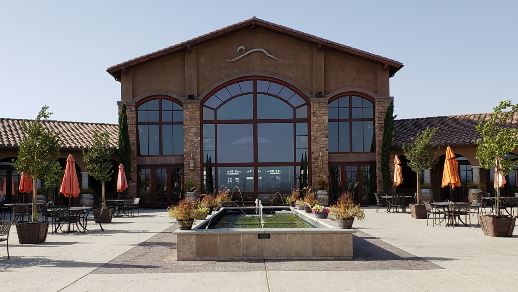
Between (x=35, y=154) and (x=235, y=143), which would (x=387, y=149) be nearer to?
(x=235, y=143)

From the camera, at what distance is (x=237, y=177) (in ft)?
85.9

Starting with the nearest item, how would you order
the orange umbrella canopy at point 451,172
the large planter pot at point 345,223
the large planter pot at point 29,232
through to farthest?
the large planter pot at point 345,223
the large planter pot at point 29,232
the orange umbrella canopy at point 451,172

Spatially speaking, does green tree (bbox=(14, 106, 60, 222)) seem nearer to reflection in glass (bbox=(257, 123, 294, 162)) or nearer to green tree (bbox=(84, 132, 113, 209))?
green tree (bbox=(84, 132, 113, 209))

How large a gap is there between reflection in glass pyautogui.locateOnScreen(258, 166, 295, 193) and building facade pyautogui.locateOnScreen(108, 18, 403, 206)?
0.05 meters

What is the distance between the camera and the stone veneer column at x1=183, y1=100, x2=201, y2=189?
85.6ft

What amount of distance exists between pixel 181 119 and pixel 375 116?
9427 mm

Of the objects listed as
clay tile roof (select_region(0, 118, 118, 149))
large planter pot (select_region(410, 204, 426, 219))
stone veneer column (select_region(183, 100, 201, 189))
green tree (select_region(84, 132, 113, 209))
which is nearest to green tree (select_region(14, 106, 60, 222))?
green tree (select_region(84, 132, 113, 209))

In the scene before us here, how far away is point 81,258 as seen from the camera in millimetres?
10047

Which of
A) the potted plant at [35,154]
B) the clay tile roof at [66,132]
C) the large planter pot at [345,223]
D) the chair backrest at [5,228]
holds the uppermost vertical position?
the clay tile roof at [66,132]

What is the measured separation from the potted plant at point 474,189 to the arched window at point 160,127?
44.5ft

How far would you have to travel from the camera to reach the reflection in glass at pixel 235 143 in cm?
2619

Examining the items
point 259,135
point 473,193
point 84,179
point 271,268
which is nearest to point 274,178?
point 259,135

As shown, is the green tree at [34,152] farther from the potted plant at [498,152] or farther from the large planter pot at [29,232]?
the potted plant at [498,152]

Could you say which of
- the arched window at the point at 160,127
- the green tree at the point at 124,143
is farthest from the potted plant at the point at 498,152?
the green tree at the point at 124,143
